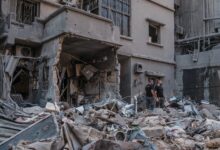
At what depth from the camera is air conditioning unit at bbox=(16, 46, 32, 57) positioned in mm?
14516

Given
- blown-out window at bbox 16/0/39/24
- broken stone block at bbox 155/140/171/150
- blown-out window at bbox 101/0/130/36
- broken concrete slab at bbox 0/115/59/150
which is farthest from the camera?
blown-out window at bbox 101/0/130/36

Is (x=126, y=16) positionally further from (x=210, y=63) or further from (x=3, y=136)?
(x=3, y=136)

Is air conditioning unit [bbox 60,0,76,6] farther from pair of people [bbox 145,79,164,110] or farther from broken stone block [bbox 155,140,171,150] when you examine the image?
broken stone block [bbox 155,140,171,150]

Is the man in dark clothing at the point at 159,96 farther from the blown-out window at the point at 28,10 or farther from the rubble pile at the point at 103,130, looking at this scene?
the blown-out window at the point at 28,10

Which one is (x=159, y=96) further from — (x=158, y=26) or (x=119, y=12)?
(x=158, y=26)

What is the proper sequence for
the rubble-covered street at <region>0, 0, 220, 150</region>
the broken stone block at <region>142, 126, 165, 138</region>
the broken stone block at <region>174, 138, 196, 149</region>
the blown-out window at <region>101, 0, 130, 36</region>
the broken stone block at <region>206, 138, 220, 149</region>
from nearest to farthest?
the broken stone block at <region>206, 138, 220, 149</region>
the rubble-covered street at <region>0, 0, 220, 150</region>
the broken stone block at <region>174, 138, 196, 149</region>
the broken stone block at <region>142, 126, 165, 138</region>
the blown-out window at <region>101, 0, 130, 36</region>

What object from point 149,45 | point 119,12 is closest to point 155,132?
point 119,12

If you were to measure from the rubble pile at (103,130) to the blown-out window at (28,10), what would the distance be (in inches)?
176

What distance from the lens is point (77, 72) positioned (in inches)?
627

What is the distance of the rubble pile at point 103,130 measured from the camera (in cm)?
720

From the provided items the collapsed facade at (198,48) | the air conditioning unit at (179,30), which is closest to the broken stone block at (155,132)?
the collapsed facade at (198,48)

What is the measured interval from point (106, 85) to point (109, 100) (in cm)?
209

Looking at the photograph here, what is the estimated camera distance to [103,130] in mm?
9781

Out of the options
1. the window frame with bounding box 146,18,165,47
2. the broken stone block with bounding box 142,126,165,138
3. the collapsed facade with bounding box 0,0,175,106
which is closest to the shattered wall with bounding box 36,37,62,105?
the collapsed facade with bounding box 0,0,175,106
